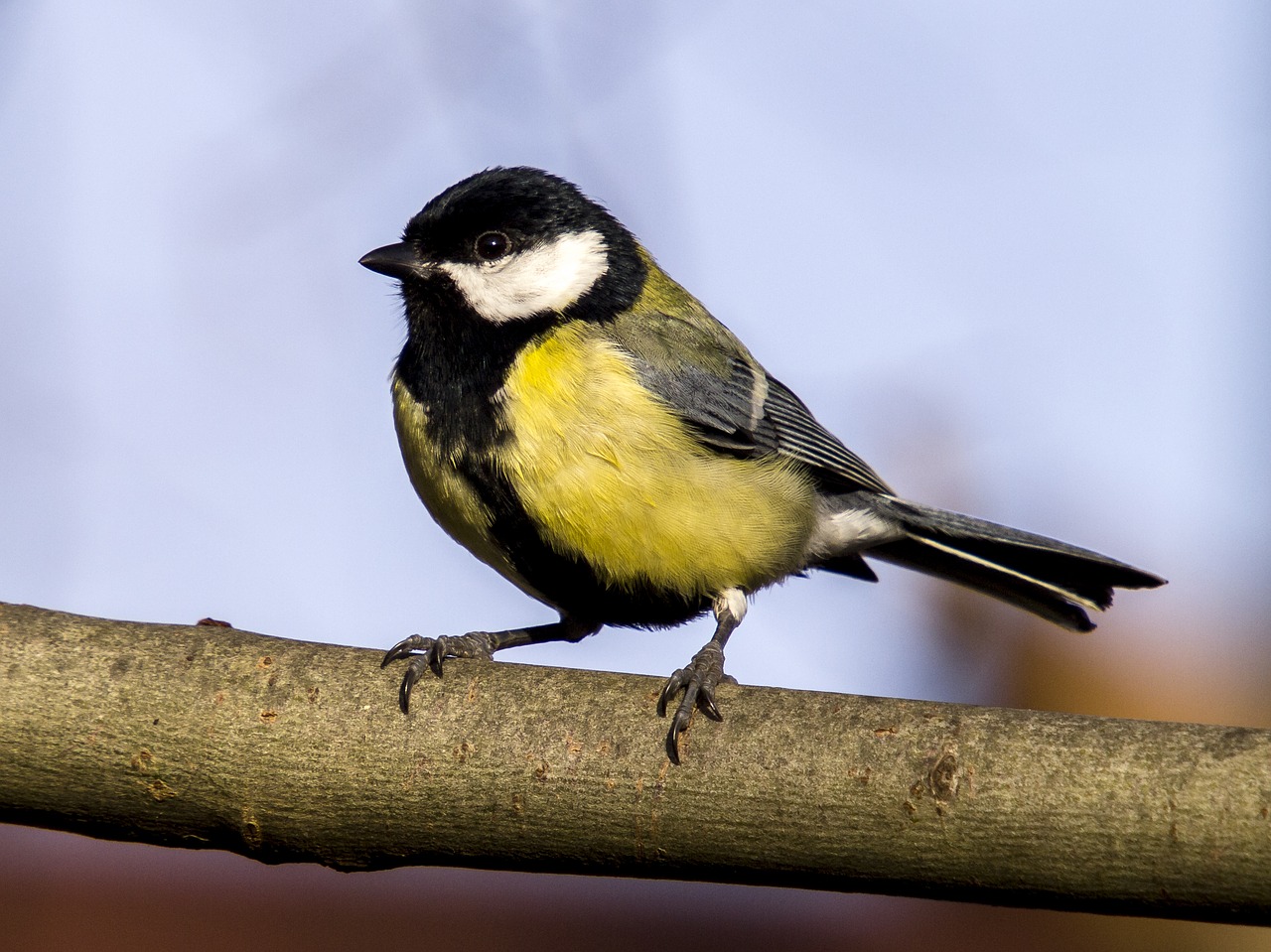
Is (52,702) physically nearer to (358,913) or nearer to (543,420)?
(543,420)

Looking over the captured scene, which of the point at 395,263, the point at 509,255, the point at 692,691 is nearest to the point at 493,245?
the point at 509,255

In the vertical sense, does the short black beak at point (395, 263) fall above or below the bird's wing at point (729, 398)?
above

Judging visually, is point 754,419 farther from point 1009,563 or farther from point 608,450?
point 1009,563

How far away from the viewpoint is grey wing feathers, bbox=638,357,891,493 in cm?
340

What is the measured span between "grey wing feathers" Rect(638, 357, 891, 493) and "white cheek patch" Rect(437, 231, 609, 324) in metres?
0.34

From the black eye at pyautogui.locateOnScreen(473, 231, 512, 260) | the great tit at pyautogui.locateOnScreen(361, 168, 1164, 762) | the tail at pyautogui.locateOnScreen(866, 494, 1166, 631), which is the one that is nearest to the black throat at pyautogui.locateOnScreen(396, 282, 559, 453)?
the great tit at pyautogui.locateOnScreen(361, 168, 1164, 762)

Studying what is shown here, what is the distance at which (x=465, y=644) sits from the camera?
3.10 meters

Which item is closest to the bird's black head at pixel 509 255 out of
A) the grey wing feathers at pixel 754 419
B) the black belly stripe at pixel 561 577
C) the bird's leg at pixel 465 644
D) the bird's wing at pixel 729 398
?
the bird's wing at pixel 729 398

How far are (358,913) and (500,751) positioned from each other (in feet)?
6.07

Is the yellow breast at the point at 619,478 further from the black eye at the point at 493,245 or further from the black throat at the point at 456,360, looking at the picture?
the black eye at the point at 493,245

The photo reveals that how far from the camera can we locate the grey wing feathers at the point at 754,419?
340 cm

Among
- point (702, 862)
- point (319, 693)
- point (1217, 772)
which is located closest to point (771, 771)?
point (702, 862)

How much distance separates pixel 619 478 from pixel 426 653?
739 mm

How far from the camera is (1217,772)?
193 cm
